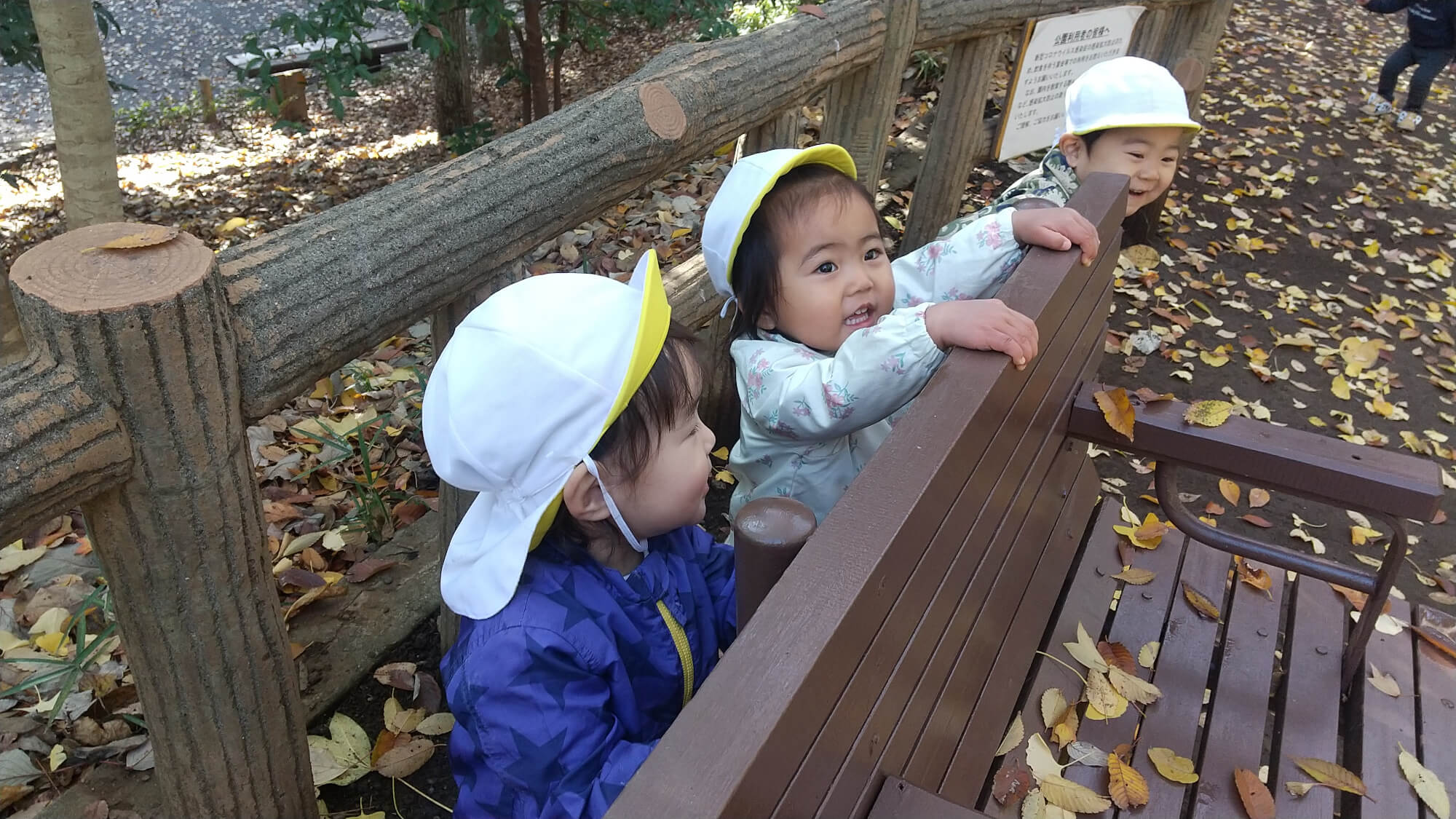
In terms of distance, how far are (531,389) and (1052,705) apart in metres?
1.10

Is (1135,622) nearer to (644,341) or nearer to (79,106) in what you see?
(644,341)

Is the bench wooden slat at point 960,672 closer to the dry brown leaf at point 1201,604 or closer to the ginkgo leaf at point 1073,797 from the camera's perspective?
the ginkgo leaf at point 1073,797

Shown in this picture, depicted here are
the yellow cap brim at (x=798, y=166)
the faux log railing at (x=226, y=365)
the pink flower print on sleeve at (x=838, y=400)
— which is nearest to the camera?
the faux log railing at (x=226, y=365)

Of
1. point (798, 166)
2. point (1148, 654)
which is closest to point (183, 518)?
point (798, 166)

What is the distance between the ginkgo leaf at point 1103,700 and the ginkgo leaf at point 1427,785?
0.48m

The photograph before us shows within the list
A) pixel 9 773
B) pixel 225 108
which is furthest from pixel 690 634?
pixel 225 108

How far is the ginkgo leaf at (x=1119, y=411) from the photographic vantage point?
1.87 meters

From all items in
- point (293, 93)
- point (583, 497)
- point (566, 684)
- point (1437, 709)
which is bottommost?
point (293, 93)

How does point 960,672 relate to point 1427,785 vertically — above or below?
above

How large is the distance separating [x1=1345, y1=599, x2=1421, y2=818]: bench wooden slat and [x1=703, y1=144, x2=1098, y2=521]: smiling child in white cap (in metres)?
0.99

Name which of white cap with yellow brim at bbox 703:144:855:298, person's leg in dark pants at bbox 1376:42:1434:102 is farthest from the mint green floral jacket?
person's leg in dark pants at bbox 1376:42:1434:102

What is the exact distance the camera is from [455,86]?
6836 millimetres

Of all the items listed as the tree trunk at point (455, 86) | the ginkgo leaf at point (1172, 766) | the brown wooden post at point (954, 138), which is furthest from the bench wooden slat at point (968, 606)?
the tree trunk at point (455, 86)

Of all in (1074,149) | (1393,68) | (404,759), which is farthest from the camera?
(1393,68)
